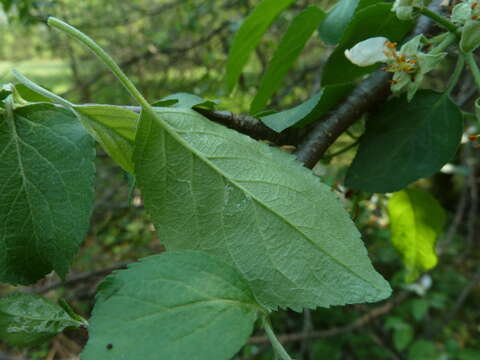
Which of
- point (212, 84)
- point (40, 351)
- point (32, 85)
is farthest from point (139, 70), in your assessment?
point (32, 85)

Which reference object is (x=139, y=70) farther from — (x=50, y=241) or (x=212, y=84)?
(x=50, y=241)

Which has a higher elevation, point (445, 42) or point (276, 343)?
point (445, 42)

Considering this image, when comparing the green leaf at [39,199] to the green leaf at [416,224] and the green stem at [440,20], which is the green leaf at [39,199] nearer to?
the green stem at [440,20]

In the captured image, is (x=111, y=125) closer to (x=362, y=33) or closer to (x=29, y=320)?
(x=29, y=320)

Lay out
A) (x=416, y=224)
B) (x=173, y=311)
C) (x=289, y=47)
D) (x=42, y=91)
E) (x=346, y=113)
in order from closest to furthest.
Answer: (x=173, y=311)
(x=42, y=91)
(x=346, y=113)
(x=289, y=47)
(x=416, y=224)

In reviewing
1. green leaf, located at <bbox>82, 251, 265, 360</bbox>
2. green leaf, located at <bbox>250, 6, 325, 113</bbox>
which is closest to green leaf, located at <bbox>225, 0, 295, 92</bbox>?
green leaf, located at <bbox>250, 6, 325, 113</bbox>

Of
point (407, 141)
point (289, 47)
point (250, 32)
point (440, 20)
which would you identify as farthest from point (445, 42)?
point (250, 32)

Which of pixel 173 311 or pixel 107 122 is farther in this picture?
pixel 107 122
